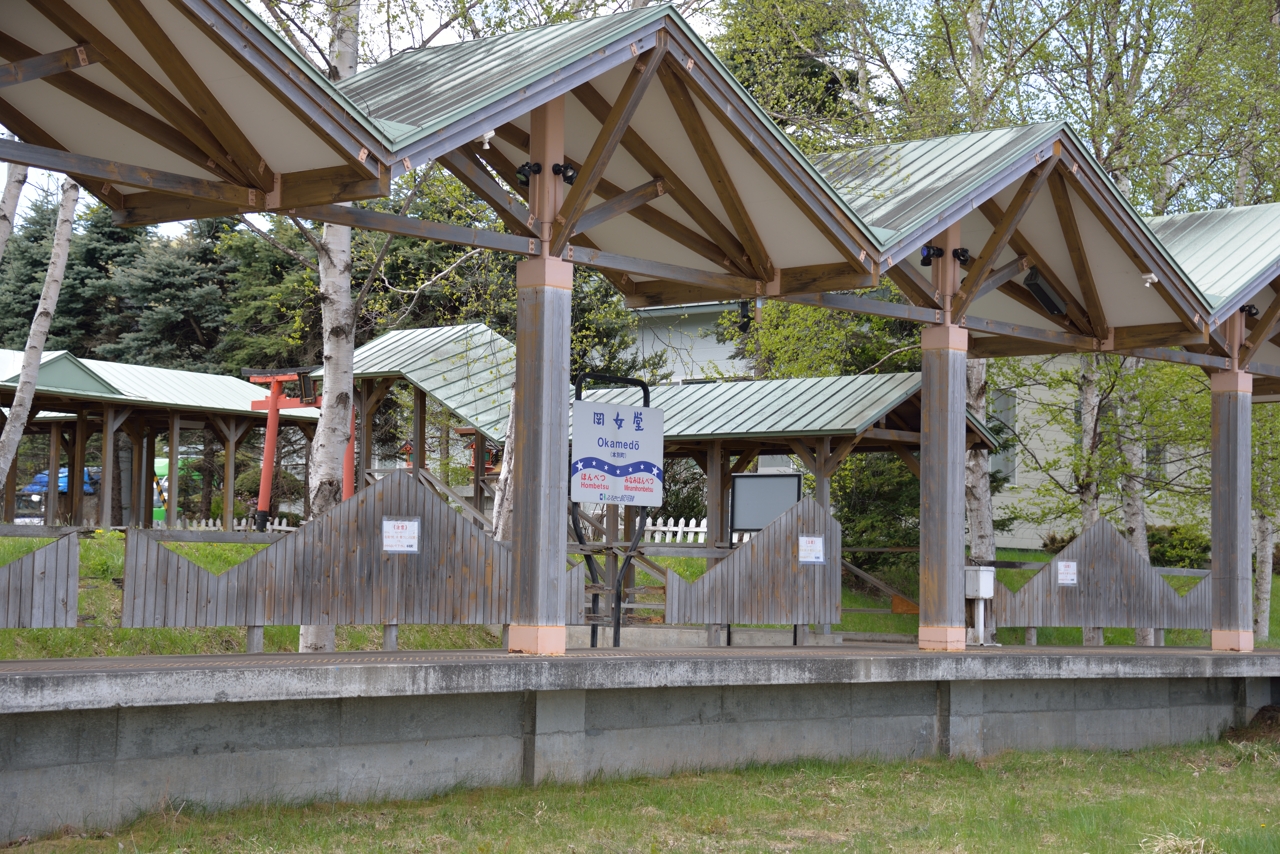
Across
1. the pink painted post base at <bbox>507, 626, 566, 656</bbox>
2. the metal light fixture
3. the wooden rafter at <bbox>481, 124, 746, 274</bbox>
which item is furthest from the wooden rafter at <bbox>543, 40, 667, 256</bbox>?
the pink painted post base at <bbox>507, 626, 566, 656</bbox>

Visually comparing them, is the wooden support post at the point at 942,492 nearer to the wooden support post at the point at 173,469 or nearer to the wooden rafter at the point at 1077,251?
the wooden rafter at the point at 1077,251

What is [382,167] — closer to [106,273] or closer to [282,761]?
[282,761]

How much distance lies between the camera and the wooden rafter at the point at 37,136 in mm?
10367

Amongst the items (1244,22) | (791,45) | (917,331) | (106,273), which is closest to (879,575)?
(917,331)

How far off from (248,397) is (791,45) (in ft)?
44.4

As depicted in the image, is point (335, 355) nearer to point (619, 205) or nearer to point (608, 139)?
point (619, 205)

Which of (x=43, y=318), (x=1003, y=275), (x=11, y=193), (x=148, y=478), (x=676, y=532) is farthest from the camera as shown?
(x=676, y=532)

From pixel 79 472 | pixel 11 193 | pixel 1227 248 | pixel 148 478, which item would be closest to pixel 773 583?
pixel 1227 248

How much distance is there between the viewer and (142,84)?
31.2ft

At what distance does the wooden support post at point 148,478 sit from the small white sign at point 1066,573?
17705 mm

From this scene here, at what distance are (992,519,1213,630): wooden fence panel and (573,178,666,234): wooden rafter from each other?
588 centimetres

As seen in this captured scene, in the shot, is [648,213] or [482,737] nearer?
[482,737]

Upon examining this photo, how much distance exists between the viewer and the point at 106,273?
138 feet

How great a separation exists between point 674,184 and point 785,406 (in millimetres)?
6814
